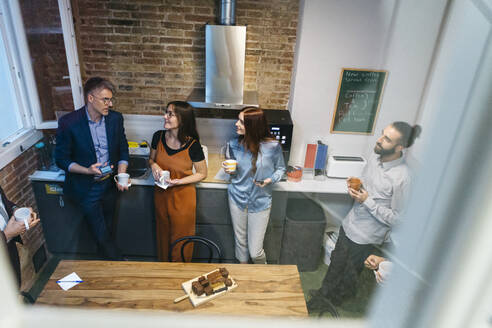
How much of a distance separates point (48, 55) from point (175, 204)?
1.65 metres

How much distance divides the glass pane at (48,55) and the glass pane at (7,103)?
0.19m

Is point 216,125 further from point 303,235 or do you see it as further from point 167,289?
point 167,289

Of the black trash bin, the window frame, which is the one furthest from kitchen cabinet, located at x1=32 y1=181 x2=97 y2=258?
the black trash bin

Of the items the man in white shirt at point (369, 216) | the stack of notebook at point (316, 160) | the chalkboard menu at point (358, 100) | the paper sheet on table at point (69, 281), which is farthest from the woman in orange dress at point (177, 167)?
the chalkboard menu at point (358, 100)

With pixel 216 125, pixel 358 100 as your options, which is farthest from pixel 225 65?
pixel 358 100

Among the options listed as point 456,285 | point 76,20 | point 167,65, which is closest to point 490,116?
point 456,285

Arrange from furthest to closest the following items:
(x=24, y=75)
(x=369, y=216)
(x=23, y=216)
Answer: (x=24, y=75)
(x=369, y=216)
(x=23, y=216)

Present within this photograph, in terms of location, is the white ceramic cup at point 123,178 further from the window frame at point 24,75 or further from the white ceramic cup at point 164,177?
the window frame at point 24,75

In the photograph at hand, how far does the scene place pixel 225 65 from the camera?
2.50 meters

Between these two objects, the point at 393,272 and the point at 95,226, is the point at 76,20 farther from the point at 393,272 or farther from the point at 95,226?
the point at 393,272

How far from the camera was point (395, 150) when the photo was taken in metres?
1.54

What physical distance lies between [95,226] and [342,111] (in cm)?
222

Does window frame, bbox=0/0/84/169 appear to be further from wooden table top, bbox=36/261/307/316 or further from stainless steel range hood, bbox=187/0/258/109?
wooden table top, bbox=36/261/307/316

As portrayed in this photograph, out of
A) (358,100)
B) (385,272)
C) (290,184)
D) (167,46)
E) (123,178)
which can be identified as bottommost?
(290,184)
